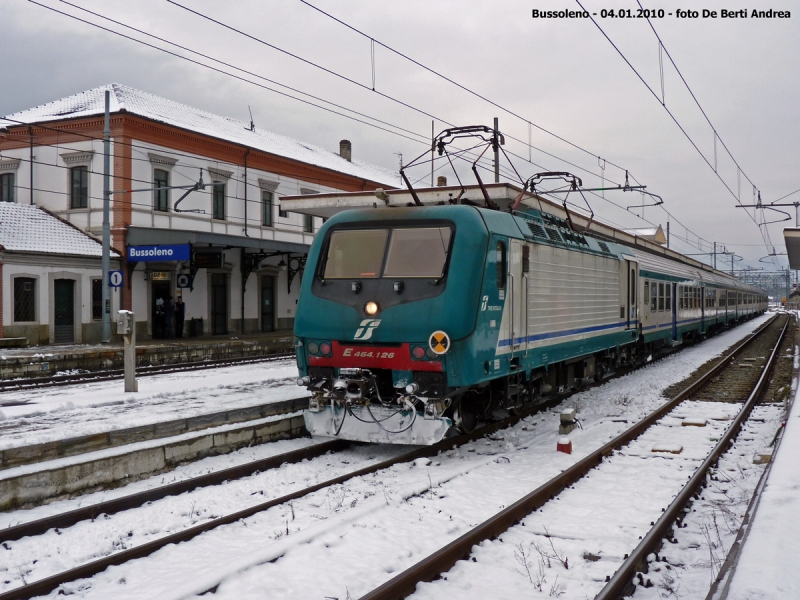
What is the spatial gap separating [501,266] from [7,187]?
80.0 ft

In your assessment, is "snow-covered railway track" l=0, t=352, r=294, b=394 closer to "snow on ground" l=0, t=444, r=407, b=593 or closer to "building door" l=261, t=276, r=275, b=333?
"snow on ground" l=0, t=444, r=407, b=593

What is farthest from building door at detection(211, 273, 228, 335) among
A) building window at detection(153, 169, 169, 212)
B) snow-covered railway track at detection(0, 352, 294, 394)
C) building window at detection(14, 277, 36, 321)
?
snow-covered railway track at detection(0, 352, 294, 394)

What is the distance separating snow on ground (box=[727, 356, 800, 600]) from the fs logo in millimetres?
4296

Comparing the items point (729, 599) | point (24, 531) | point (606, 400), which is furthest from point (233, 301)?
point (729, 599)

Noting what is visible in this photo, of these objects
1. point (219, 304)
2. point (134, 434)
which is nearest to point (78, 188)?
point (219, 304)

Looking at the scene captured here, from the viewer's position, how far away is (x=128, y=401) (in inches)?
454

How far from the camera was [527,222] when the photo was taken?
9.95m

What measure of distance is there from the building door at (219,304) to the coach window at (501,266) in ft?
69.6

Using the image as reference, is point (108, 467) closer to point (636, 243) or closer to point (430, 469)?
point (430, 469)

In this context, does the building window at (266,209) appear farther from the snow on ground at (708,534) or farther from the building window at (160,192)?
the snow on ground at (708,534)

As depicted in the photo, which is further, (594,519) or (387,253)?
(387,253)

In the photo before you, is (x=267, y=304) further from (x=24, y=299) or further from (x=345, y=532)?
(x=345, y=532)

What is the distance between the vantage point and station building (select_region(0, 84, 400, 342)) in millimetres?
24719

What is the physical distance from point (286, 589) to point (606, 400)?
9159mm
